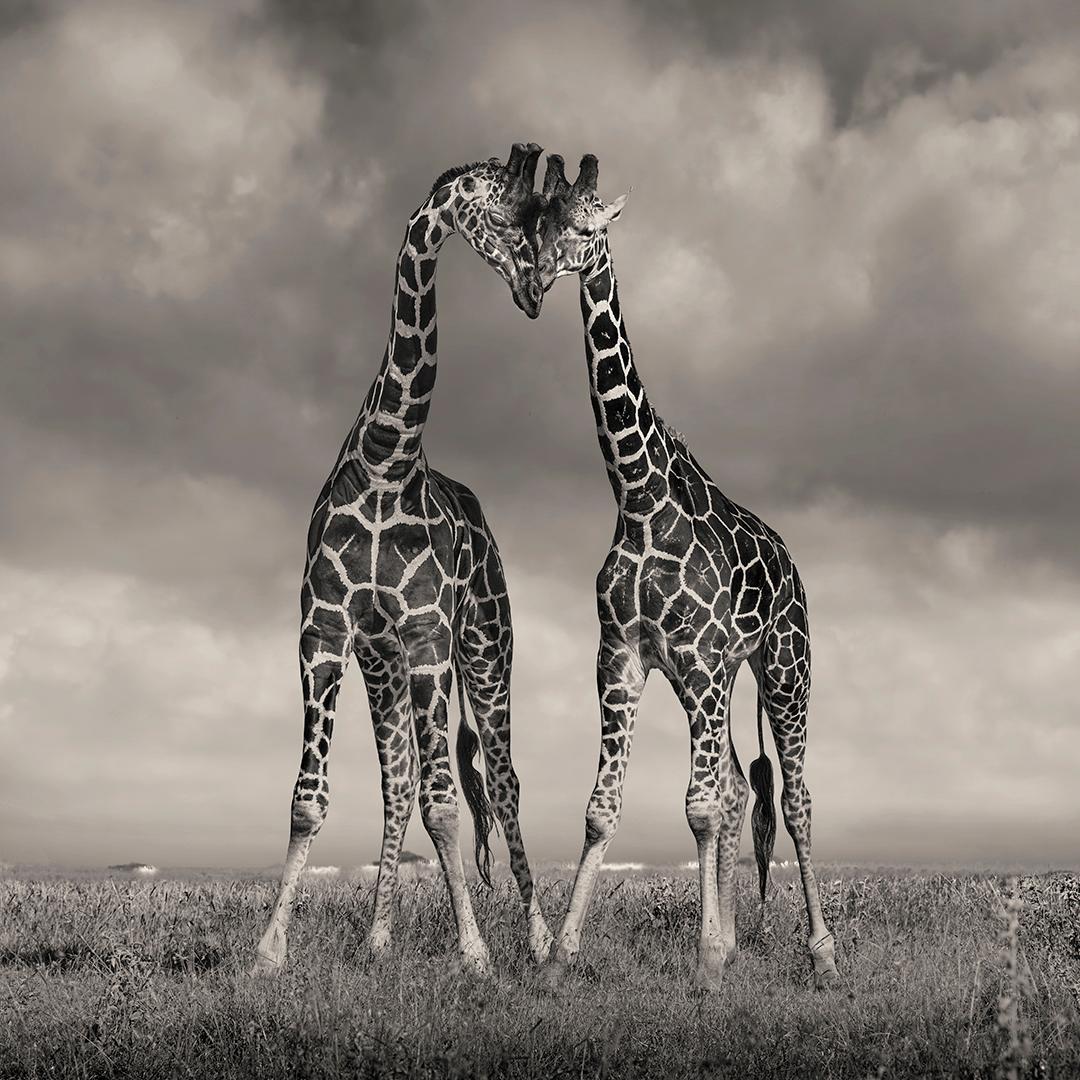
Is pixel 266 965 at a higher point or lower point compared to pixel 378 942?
lower

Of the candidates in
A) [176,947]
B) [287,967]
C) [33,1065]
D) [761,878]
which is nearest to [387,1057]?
[33,1065]

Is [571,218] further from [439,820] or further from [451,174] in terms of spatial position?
[439,820]

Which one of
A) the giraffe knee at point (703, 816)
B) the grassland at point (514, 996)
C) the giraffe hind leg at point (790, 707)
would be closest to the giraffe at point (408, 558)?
→ the grassland at point (514, 996)

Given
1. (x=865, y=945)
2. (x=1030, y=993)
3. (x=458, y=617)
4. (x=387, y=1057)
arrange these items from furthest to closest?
(x=865, y=945)
(x=458, y=617)
(x=1030, y=993)
(x=387, y=1057)

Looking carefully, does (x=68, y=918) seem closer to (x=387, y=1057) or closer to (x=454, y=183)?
(x=387, y=1057)

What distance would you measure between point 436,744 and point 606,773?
118 centimetres

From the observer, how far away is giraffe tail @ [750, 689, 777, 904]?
10820mm

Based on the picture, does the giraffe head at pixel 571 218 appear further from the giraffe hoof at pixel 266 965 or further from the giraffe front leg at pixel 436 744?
the giraffe hoof at pixel 266 965

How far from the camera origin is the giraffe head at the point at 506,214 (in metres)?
8.47

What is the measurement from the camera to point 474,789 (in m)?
10.8

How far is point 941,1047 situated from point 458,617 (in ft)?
15.0

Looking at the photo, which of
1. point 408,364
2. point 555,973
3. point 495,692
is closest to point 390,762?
point 495,692

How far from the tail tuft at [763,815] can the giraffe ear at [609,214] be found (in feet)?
15.6

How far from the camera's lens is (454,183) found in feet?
29.3
